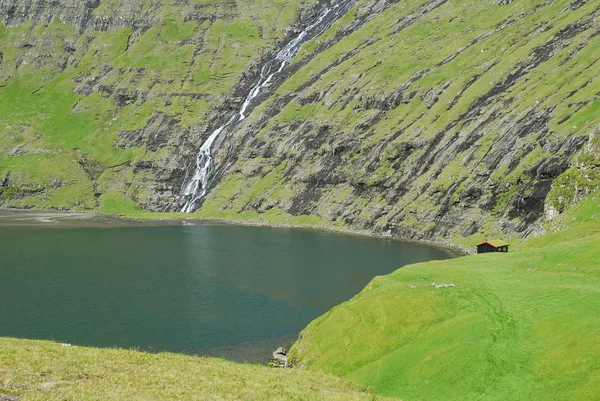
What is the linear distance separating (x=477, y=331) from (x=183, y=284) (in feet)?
224

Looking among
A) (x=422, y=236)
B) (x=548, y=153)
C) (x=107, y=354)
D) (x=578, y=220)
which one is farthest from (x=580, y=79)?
(x=107, y=354)

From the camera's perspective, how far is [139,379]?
26.6 m

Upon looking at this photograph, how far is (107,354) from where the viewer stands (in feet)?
107

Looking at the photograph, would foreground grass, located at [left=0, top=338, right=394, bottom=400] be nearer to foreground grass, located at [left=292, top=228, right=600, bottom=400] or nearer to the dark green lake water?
foreground grass, located at [left=292, top=228, right=600, bottom=400]

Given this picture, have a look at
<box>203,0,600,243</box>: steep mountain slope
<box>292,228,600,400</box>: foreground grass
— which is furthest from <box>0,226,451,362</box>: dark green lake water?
<box>203,0,600,243</box>: steep mountain slope

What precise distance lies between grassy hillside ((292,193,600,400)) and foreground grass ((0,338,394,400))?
20.6 ft

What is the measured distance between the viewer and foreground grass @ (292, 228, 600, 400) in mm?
31312

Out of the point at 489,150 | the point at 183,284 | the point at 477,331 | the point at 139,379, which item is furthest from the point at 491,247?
the point at 139,379

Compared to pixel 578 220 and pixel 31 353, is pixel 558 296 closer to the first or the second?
pixel 31 353

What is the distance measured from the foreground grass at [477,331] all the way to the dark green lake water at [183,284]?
16.3m

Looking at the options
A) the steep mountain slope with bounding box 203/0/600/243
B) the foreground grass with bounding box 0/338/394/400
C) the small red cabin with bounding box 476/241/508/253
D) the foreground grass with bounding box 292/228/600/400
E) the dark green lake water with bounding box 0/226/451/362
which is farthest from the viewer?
the steep mountain slope with bounding box 203/0/600/243

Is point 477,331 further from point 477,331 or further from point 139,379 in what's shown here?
point 139,379

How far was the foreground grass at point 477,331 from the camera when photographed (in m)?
31.3

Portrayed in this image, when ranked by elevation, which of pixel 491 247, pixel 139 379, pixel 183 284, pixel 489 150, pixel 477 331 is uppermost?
pixel 139 379
